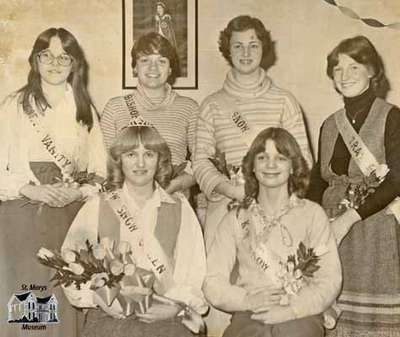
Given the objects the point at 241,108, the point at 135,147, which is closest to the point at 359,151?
the point at 241,108

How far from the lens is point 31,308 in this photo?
5.41 ft

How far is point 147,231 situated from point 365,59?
1.88ft

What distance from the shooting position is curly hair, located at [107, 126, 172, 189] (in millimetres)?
1646

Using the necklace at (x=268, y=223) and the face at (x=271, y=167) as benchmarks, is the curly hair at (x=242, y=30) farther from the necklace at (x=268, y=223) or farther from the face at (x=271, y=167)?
the necklace at (x=268, y=223)

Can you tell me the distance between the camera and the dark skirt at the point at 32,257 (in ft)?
5.38

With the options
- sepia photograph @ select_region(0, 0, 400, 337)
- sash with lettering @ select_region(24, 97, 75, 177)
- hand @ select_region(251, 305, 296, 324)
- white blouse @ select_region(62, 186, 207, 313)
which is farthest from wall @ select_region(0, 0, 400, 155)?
hand @ select_region(251, 305, 296, 324)

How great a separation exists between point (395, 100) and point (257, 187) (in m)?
0.34

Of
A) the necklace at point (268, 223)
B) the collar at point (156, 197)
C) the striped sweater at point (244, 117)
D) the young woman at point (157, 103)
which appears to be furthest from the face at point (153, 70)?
the necklace at point (268, 223)

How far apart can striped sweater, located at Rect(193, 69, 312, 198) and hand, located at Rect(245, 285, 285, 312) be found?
0.22m

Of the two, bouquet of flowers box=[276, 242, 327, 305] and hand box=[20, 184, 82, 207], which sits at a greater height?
hand box=[20, 184, 82, 207]

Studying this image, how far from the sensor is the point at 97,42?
1663mm

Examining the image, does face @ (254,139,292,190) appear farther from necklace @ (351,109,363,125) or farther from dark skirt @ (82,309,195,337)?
dark skirt @ (82,309,195,337)

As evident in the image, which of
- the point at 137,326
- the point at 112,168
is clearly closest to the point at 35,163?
the point at 112,168

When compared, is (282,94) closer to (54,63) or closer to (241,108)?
(241,108)
